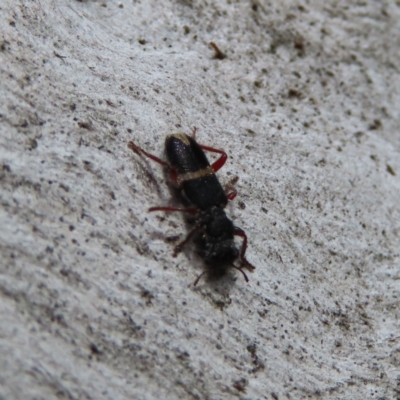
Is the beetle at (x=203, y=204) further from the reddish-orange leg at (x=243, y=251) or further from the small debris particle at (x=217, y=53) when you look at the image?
the small debris particle at (x=217, y=53)

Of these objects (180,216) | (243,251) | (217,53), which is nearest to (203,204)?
(180,216)

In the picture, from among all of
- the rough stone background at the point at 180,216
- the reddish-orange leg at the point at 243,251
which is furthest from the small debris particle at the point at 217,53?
the reddish-orange leg at the point at 243,251

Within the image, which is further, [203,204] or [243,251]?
[243,251]

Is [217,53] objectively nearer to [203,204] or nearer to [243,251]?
[203,204]

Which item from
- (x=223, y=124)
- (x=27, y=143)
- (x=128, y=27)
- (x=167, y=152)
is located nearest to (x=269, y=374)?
(x=167, y=152)

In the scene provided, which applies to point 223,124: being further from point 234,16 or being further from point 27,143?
point 27,143
